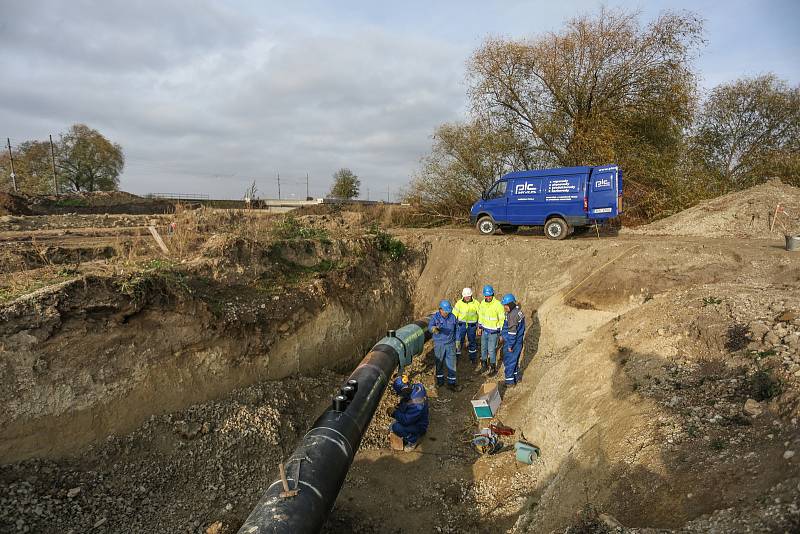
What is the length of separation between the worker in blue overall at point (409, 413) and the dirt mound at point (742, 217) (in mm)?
11464

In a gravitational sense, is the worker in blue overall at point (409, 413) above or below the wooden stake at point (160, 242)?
below

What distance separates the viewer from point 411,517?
5.91m

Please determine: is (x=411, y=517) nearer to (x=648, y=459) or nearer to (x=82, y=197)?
(x=648, y=459)

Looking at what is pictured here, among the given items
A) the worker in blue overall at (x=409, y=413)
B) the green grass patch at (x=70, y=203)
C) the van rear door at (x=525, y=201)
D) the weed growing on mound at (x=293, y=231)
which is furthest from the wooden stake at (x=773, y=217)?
the green grass patch at (x=70, y=203)

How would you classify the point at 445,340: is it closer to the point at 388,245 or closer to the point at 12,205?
the point at 388,245

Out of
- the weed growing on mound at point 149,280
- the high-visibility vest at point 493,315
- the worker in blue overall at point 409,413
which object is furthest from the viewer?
the high-visibility vest at point 493,315

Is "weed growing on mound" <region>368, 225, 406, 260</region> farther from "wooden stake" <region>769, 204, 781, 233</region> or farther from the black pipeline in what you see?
"wooden stake" <region>769, 204, 781, 233</region>

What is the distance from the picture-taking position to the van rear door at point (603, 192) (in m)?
12.0

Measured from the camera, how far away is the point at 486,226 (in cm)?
1481

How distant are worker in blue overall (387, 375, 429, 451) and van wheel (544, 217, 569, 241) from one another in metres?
8.09

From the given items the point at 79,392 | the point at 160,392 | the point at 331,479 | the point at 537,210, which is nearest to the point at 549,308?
the point at 537,210

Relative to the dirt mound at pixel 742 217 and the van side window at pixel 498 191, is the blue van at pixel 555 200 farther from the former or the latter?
the dirt mound at pixel 742 217

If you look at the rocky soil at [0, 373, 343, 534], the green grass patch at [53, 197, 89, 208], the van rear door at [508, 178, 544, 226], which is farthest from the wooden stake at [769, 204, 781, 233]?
the green grass patch at [53, 197, 89, 208]

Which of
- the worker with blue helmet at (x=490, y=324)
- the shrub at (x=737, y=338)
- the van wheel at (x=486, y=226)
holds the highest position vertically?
the van wheel at (x=486, y=226)
